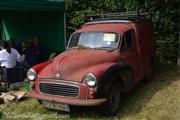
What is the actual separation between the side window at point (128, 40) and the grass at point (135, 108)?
123 centimetres

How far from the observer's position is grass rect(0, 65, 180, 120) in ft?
24.0

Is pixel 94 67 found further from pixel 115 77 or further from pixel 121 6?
pixel 121 6

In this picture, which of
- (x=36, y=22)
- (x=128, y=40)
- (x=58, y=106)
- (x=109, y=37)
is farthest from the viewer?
(x=36, y=22)

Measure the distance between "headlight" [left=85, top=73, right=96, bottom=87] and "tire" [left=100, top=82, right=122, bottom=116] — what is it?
1.40 feet

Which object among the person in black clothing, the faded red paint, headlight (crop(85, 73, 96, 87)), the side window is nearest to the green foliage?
the person in black clothing

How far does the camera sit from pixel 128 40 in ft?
27.9

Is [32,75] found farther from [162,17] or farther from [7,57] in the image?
[162,17]

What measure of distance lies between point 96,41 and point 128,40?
82 centimetres

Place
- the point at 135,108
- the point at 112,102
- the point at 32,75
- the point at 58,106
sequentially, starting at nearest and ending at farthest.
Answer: the point at 58,106, the point at 112,102, the point at 32,75, the point at 135,108

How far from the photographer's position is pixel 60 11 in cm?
1184

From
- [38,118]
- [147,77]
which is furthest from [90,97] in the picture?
[147,77]

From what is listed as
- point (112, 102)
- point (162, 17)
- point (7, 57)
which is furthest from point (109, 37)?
point (162, 17)

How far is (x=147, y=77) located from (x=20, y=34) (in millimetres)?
5695

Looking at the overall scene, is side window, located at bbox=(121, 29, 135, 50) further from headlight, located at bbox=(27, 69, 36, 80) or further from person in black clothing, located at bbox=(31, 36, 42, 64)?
person in black clothing, located at bbox=(31, 36, 42, 64)
